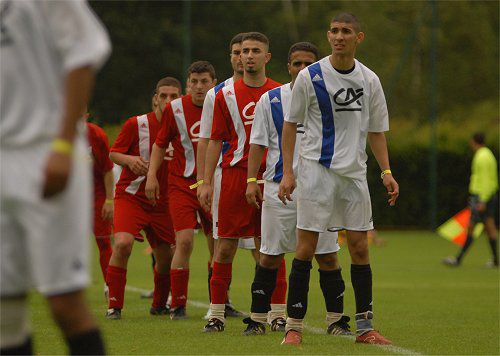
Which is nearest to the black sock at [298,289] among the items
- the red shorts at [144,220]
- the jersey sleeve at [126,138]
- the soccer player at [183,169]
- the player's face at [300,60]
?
the player's face at [300,60]

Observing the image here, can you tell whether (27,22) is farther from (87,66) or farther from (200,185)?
(200,185)

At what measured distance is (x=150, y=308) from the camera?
1120cm

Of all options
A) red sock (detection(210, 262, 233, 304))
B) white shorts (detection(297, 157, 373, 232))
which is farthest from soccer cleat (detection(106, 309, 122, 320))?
white shorts (detection(297, 157, 373, 232))

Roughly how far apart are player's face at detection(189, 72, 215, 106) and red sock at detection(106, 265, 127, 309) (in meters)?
1.60

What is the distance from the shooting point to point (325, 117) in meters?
8.12

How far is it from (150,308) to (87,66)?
723cm

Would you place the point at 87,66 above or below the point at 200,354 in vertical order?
above

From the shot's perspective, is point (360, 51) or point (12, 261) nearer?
point (12, 261)

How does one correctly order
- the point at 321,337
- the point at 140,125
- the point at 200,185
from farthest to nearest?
1. the point at 140,125
2. the point at 200,185
3. the point at 321,337

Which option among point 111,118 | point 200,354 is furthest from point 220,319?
point 111,118

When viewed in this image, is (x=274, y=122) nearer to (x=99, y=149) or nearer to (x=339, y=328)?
(x=339, y=328)

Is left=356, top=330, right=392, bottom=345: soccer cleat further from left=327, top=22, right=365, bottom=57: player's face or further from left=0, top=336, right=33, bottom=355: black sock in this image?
left=0, top=336, right=33, bottom=355: black sock

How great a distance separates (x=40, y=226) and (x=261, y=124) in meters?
4.76

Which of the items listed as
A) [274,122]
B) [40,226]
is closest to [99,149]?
[274,122]
